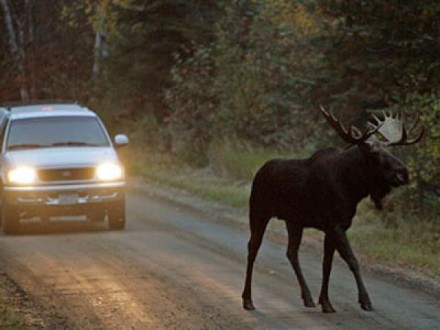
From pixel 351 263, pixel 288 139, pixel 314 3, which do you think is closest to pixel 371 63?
pixel 314 3

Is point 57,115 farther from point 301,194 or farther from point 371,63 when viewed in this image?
point 301,194

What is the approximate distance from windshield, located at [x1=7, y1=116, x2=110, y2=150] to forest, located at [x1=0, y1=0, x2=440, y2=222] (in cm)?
337

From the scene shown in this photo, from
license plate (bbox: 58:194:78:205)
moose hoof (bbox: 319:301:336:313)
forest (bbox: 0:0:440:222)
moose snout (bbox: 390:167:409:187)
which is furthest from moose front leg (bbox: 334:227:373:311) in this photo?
license plate (bbox: 58:194:78:205)

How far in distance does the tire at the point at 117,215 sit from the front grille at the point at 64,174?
0.59 m

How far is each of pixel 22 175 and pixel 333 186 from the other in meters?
8.61

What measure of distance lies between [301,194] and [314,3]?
1016cm

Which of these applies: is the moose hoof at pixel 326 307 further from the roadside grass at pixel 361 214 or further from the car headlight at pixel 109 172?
the car headlight at pixel 109 172

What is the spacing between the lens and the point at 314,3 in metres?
23.1

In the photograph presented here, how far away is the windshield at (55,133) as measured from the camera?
71.1 feet

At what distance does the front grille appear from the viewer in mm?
20867

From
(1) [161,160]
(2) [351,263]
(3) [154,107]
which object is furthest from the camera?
(3) [154,107]

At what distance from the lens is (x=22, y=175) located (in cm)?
2080

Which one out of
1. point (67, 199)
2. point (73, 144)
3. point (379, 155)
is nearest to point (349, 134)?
point (379, 155)

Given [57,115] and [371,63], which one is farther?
[57,115]
